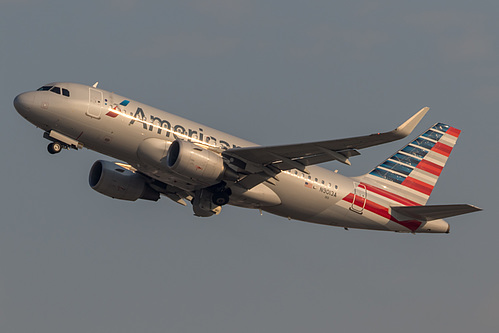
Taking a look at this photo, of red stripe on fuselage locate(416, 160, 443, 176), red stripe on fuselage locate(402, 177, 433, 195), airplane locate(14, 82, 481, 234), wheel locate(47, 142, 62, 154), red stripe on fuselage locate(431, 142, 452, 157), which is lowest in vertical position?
wheel locate(47, 142, 62, 154)

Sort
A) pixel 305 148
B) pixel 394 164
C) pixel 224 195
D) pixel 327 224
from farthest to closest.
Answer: pixel 394 164 → pixel 327 224 → pixel 224 195 → pixel 305 148

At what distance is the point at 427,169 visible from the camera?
4819cm

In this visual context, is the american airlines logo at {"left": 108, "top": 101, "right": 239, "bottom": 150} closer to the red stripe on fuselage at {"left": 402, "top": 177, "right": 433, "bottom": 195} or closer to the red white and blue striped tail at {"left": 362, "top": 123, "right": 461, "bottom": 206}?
the red white and blue striped tail at {"left": 362, "top": 123, "right": 461, "bottom": 206}

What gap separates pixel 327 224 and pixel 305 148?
7719mm

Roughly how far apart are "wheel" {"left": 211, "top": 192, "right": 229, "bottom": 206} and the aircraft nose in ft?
33.3

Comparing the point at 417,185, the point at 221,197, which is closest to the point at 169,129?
the point at 221,197

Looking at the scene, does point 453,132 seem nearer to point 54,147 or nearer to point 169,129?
point 169,129

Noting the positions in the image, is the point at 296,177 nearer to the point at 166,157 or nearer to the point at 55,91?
the point at 166,157

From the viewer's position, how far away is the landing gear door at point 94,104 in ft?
122

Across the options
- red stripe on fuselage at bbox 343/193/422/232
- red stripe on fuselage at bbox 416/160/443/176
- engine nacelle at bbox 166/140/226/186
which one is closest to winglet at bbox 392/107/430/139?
engine nacelle at bbox 166/140/226/186

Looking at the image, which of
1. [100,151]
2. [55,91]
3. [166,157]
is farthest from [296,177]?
[55,91]

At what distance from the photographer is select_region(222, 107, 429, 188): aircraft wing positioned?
34656 mm

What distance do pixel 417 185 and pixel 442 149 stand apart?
3903 millimetres

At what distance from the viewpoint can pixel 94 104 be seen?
1473 inches
